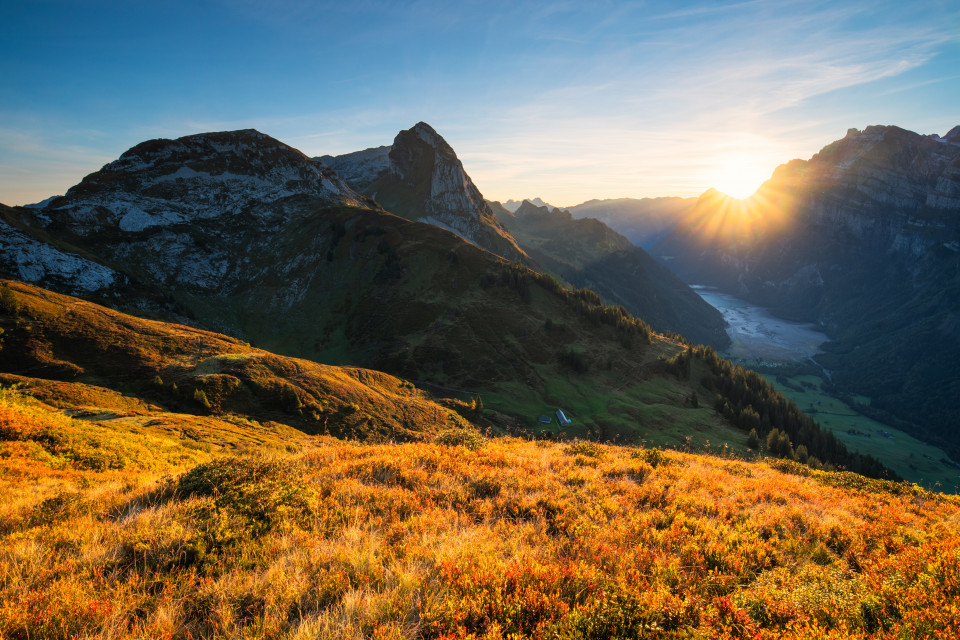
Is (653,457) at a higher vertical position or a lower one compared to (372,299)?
lower

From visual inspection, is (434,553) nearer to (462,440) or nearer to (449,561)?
(449,561)


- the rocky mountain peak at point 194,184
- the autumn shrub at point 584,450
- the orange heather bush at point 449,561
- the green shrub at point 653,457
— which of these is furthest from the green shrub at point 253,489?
the rocky mountain peak at point 194,184

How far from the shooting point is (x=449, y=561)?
Result: 6.58 metres

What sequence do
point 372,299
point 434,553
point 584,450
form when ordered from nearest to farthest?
1. point 434,553
2. point 584,450
3. point 372,299

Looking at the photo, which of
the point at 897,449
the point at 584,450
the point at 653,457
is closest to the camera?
the point at 653,457

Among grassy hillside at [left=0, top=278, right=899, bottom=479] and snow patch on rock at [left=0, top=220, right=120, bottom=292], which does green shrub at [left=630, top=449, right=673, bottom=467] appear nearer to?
grassy hillside at [left=0, top=278, right=899, bottom=479]

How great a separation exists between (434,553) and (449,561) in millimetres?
443

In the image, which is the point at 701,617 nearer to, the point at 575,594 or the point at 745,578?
the point at 575,594

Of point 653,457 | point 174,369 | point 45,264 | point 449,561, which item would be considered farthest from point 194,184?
point 449,561

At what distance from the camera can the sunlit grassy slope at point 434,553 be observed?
532 cm

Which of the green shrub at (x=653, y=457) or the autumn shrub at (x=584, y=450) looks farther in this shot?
the autumn shrub at (x=584, y=450)

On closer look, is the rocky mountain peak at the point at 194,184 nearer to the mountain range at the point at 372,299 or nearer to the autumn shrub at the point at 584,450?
the mountain range at the point at 372,299

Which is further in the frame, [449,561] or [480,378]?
[480,378]

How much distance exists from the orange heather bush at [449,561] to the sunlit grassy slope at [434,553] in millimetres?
42
